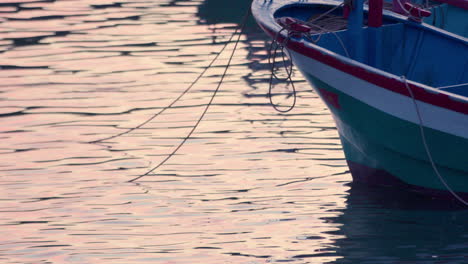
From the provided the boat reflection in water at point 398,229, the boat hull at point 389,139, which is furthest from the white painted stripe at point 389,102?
the boat reflection in water at point 398,229

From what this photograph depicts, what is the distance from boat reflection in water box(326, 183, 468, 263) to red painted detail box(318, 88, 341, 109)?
87 centimetres

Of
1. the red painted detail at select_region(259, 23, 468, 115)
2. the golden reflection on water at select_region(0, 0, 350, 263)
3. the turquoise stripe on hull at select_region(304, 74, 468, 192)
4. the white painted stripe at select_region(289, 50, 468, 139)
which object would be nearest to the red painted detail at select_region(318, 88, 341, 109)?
the turquoise stripe on hull at select_region(304, 74, 468, 192)

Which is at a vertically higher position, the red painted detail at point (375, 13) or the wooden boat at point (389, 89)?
the red painted detail at point (375, 13)

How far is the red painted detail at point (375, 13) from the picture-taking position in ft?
33.4

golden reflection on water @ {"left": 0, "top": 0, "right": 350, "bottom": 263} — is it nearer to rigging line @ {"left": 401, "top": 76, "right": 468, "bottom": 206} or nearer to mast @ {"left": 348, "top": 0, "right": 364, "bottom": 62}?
rigging line @ {"left": 401, "top": 76, "right": 468, "bottom": 206}

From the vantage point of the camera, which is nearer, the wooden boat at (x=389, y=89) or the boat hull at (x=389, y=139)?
the wooden boat at (x=389, y=89)

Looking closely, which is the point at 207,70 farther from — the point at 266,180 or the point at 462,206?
the point at 462,206

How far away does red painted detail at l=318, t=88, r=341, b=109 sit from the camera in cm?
957

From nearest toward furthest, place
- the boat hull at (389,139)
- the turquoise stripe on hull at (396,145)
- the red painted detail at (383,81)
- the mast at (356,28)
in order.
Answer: the red painted detail at (383,81) < the boat hull at (389,139) < the turquoise stripe on hull at (396,145) < the mast at (356,28)

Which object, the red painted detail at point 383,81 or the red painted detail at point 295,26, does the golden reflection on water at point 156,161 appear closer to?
the red painted detail at point 383,81

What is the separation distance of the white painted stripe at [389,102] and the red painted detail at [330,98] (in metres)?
0.15

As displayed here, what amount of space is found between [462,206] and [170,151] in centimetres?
314

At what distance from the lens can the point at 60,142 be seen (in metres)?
11.4

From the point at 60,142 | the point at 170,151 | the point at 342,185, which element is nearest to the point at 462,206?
the point at 342,185
